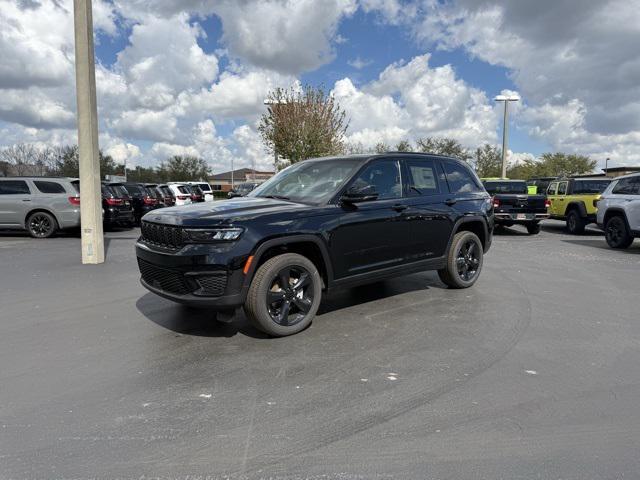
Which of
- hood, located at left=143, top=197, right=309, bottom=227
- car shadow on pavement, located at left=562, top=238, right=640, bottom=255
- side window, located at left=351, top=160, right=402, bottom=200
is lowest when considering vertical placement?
car shadow on pavement, located at left=562, top=238, right=640, bottom=255

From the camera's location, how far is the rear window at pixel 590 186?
15016 millimetres

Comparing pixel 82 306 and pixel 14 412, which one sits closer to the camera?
pixel 14 412

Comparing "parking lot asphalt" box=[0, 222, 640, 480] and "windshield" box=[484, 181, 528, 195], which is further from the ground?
"windshield" box=[484, 181, 528, 195]

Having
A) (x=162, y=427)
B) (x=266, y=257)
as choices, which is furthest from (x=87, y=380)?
(x=266, y=257)

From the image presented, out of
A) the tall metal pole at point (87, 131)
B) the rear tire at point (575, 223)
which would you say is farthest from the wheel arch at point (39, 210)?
the rear tire at point (575, 223)

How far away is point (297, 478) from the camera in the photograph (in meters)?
2.42

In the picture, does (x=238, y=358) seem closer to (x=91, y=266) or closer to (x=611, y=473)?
(x=611, y=473)

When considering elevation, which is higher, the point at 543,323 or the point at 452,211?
→ the point at 452,211

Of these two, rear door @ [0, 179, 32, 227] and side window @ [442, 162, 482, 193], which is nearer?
side window @ [442, 162, 482, 193]

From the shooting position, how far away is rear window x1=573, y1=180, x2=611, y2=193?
15.0m

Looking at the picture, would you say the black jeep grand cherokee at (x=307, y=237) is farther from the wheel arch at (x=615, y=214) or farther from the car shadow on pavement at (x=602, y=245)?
the car shadow on pavement at (x=602, y=245)

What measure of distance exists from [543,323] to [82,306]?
17.6 ft

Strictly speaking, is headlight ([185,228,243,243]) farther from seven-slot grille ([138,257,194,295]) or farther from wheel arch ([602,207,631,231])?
wheel arch ([602,207,631,231])

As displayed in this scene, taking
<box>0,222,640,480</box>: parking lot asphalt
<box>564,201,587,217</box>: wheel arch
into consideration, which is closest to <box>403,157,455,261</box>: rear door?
<box>0,222,640,480</box>: parking lot asphalt
